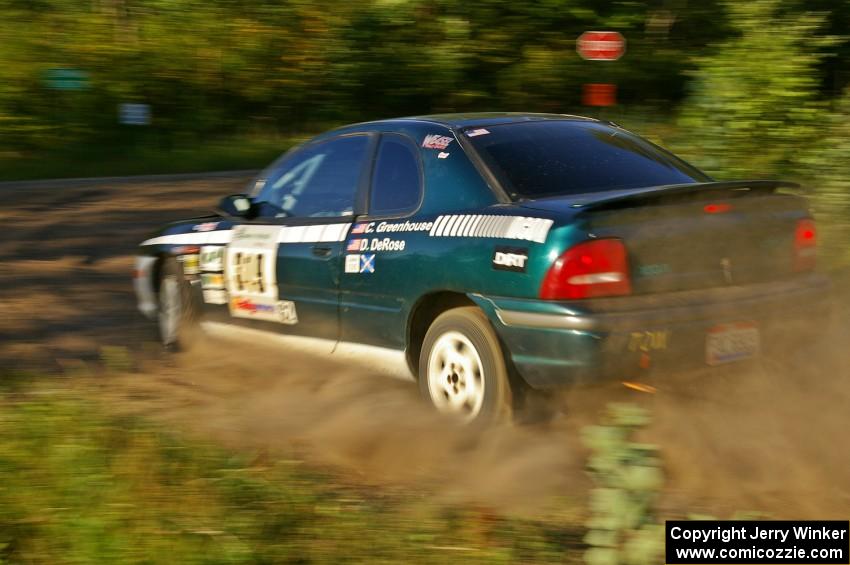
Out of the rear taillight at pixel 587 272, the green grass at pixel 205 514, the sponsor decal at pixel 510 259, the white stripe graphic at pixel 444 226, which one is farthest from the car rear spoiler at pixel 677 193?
the green grass at pixel 205 514

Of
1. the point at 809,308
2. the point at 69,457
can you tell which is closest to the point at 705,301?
the point at 809,308

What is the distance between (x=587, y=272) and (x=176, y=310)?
354cm

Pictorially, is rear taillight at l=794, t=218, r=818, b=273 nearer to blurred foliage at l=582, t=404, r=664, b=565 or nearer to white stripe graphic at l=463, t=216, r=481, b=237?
white stripe graphic at l=463, t=216, r=481, b=237

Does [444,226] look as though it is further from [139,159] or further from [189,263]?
[139,159]

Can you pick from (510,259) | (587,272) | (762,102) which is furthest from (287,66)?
(587,272)

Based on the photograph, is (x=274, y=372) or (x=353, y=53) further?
(x=353, y=53)

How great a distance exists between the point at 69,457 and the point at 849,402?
3.62 m

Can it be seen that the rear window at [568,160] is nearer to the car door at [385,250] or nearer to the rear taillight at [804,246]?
the car door at [385,250]

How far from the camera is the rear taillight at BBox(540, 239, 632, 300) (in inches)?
185

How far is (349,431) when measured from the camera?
206 inches

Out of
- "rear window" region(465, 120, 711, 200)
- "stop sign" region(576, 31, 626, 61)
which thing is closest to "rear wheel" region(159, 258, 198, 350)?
"rear window" region(465, 120, 711, 200)

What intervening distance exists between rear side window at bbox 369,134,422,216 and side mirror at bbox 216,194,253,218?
3.59ft

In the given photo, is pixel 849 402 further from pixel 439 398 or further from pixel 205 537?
pixel 205 537

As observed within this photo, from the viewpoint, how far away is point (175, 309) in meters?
7.37
